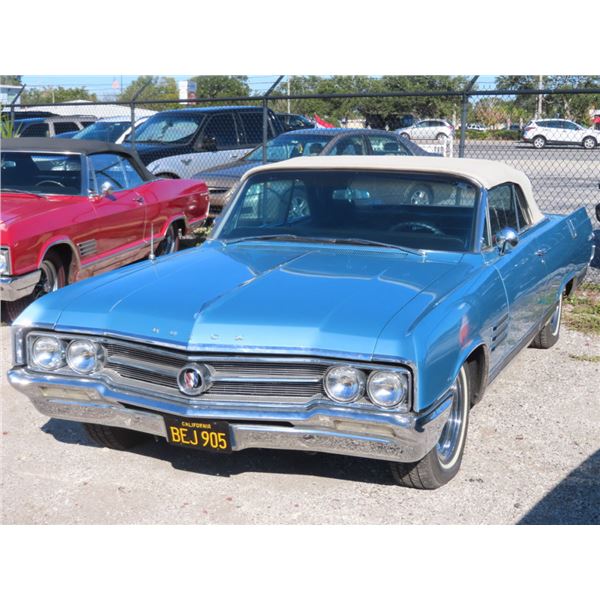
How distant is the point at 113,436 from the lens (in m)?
4.50

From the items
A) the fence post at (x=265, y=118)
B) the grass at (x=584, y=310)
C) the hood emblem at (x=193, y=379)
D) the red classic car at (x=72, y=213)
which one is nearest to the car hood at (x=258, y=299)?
the hood emblem at (x=193, y=379)

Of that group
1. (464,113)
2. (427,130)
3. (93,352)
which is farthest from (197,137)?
(427,130)

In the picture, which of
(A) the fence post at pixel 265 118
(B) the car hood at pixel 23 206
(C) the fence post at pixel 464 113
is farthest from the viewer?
(A) the fence post at pixel 265 118

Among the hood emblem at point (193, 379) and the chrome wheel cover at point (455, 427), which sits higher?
the hood emblem at point (193, 379)

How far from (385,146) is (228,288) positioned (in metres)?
8.68

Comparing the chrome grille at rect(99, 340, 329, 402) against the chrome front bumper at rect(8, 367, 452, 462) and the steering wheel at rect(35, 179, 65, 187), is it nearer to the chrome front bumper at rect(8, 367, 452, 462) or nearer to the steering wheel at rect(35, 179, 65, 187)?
the chrome front bumper at rect(8, 367, 452, 462)

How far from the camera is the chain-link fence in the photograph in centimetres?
1190

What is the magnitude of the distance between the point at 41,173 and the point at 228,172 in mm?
4328

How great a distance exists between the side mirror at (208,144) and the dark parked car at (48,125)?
4.69 meters

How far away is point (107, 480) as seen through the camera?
4234 mm

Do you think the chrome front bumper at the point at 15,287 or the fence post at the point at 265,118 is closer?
the chrome front bumper at the point at 15,287

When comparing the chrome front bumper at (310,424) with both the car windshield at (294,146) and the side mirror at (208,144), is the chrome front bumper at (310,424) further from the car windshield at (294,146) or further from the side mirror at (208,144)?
the side mirror at (208,144)

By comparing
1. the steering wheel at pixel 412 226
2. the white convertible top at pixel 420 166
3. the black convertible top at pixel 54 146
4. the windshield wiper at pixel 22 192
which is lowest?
the windshield wiper at pixel 22 192

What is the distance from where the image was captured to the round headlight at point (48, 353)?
404 cm
